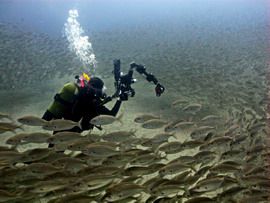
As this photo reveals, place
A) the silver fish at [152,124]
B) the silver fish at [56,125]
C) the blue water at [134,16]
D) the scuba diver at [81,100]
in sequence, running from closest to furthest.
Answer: the silver fish at [56,125]
the silver fish at [152,124]
the scuba diver at [81,100]
the blue water at [134,16]

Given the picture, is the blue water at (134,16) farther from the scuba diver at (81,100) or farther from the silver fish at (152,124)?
the silver fish at (152,124)

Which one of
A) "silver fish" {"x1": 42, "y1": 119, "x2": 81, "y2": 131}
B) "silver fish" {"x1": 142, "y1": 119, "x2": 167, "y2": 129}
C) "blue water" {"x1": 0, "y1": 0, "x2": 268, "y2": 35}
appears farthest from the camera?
"blue water" {"x1": 0, "y1": 0, "x2": 268, "y2": 35}

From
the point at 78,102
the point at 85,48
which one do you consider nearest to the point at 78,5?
the point at 85,48

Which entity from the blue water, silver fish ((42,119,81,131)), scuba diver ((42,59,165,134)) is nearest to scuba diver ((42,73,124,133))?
scuba diver ((42,59,165,134))

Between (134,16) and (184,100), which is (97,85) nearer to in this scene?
(184,100)

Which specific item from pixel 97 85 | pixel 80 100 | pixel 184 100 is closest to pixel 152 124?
pixel 97 85

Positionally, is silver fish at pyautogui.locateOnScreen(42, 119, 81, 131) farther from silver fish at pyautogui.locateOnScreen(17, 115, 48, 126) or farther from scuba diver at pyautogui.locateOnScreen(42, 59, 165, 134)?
scuba diver at pyautogui.locateOnScreen(42, 59, 165, 134)

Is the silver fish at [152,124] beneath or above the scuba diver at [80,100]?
beneath

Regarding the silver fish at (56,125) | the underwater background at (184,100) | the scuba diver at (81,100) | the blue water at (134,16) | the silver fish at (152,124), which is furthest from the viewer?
the blue water at (134,16)

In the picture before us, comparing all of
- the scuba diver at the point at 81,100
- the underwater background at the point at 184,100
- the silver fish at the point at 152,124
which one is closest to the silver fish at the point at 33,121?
the underwater background at the point at 184,100

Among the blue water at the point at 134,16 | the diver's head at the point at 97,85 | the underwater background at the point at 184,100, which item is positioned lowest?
the underwater background at the point at 184,100

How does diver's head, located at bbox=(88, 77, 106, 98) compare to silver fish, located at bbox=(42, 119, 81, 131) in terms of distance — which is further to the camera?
diver's head, located at bbox=(88, 77, 106, 98)

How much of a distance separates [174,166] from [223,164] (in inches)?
28.6

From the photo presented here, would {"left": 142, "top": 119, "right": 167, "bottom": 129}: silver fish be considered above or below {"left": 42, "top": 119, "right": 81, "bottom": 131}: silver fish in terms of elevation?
below
